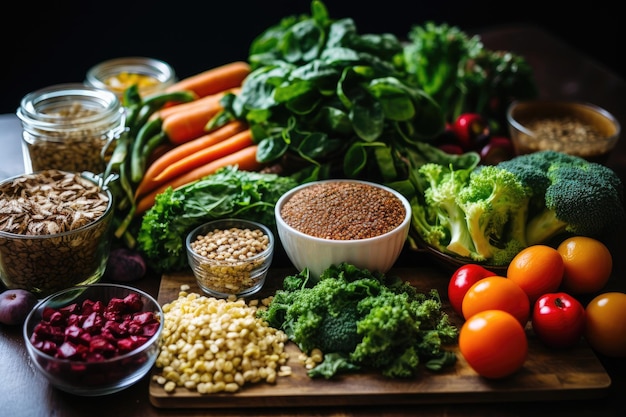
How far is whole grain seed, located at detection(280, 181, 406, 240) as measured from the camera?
6.08ft

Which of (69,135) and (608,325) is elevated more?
(69,135)

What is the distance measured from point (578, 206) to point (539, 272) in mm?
243

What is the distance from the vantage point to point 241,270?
6.06 ft

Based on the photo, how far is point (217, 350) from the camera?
160 centimetres

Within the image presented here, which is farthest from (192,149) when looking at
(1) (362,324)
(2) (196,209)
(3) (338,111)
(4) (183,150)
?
(1) (362,324)

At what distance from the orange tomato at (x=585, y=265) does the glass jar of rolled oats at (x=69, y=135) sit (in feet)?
4.66

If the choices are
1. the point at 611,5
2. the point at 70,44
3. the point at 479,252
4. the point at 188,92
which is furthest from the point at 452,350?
the point at 611,5

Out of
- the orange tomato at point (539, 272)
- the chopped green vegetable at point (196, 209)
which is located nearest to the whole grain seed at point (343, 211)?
the chopped green vegetable at point (196, 209)

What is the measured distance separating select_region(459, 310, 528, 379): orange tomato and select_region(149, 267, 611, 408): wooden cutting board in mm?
44

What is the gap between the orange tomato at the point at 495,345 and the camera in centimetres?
155

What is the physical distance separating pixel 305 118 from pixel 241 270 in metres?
0.66

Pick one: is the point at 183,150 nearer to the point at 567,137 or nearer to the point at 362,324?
the point at 362,324

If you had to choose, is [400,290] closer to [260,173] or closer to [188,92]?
[260,173]

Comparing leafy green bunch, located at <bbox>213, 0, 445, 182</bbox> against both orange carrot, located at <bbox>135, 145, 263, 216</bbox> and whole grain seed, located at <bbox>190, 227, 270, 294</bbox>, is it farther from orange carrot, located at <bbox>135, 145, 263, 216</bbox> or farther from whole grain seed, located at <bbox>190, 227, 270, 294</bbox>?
whole grain seed, located at <bbox>190, 227, 270, 294</bbox>
